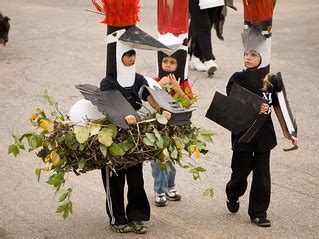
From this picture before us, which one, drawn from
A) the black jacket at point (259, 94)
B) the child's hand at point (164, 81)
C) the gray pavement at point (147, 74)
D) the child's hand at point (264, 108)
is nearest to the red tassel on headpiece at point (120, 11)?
the child's hand at point (164, 81)

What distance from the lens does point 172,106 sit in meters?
5.96

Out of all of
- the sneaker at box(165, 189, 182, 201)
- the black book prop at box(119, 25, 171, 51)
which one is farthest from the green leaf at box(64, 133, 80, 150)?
the sneaker at box(165, 189, 182, 201)

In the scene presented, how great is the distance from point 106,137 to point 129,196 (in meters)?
0.91

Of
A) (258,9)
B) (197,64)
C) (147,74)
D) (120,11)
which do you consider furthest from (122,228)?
(197,64)

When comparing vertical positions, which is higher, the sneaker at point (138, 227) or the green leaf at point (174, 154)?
the green leaf at point (174, 154)

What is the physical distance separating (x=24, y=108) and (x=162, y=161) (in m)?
4.21

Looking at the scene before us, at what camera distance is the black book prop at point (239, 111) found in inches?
252

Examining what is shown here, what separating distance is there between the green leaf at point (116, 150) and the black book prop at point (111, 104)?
150 millimetres

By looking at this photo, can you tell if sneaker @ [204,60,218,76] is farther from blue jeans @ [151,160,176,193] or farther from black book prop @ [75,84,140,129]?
black book prop @ [75,84,140,129]

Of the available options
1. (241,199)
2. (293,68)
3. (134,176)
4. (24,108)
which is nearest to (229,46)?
(293,68)

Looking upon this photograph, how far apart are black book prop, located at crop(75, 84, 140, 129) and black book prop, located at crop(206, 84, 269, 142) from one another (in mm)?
938

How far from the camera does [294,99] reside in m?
10.4

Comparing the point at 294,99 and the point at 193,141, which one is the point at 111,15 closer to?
the point at 193,141

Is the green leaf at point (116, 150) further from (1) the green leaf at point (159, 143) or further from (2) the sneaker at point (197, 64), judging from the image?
(2) the sneaker at point (197, 64)
